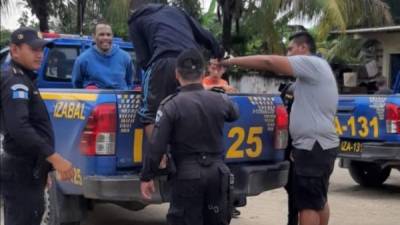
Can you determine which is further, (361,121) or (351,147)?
(351,147)

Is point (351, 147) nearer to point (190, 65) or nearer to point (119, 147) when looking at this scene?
point (119, 147)

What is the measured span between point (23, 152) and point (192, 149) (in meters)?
1.00

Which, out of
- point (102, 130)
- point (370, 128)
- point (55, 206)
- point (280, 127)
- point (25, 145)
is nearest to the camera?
point (25, 145)

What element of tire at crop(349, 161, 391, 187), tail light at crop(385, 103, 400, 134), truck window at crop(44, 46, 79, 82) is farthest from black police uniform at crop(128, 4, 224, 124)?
tire at crop(349, 161, 391, 187)

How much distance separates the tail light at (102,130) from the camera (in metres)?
5.42

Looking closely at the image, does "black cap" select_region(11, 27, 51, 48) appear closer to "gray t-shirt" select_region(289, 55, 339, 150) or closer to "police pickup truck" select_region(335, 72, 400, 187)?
"gray t-shirt" select_region(289, 55, 339, 150)

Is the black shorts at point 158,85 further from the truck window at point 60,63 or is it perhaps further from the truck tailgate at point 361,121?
the truck tailgate at point 361,121

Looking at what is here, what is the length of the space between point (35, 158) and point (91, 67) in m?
2.64

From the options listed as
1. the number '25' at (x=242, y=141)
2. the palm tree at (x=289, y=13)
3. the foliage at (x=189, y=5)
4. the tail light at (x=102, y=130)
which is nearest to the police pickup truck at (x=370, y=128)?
the number '25' at (x=242, y=141)

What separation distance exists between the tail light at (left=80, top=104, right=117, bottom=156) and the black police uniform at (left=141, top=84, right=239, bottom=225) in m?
0.94

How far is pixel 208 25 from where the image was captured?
28.3 m

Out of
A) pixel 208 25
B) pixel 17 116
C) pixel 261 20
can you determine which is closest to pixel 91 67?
pixel 17 116

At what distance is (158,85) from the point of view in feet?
17.5

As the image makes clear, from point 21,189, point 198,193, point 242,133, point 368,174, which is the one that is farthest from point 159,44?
point 368,174
